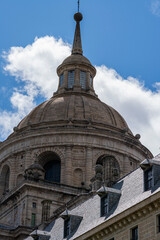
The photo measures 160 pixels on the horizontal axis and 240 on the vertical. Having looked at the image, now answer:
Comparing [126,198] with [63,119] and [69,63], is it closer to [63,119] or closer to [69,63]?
[63,119]

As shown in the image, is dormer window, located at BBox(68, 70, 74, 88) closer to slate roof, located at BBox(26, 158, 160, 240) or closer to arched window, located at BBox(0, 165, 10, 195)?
arched window, located at BBox(0, 165, 10, 195)

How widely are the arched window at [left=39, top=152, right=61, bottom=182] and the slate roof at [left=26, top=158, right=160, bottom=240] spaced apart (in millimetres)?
28491

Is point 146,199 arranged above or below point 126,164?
below

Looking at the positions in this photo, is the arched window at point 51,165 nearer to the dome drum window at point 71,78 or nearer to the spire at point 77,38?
the dome drum window at point 71,78

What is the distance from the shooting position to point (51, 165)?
219 feet

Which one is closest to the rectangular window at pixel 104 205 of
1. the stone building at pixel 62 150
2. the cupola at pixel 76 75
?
the stone building at pixel 62 150

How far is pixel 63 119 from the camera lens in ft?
218

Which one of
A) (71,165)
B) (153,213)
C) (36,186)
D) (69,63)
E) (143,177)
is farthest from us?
(69,63)

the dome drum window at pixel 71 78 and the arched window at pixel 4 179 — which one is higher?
the dome drum window at pixel 71 78

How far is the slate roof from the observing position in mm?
28348

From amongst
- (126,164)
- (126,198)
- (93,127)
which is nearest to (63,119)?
(93,127)

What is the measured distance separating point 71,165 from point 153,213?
3699cm

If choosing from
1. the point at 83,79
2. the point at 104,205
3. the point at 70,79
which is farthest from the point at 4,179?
the point at 104,205

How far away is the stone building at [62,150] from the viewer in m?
57.3
